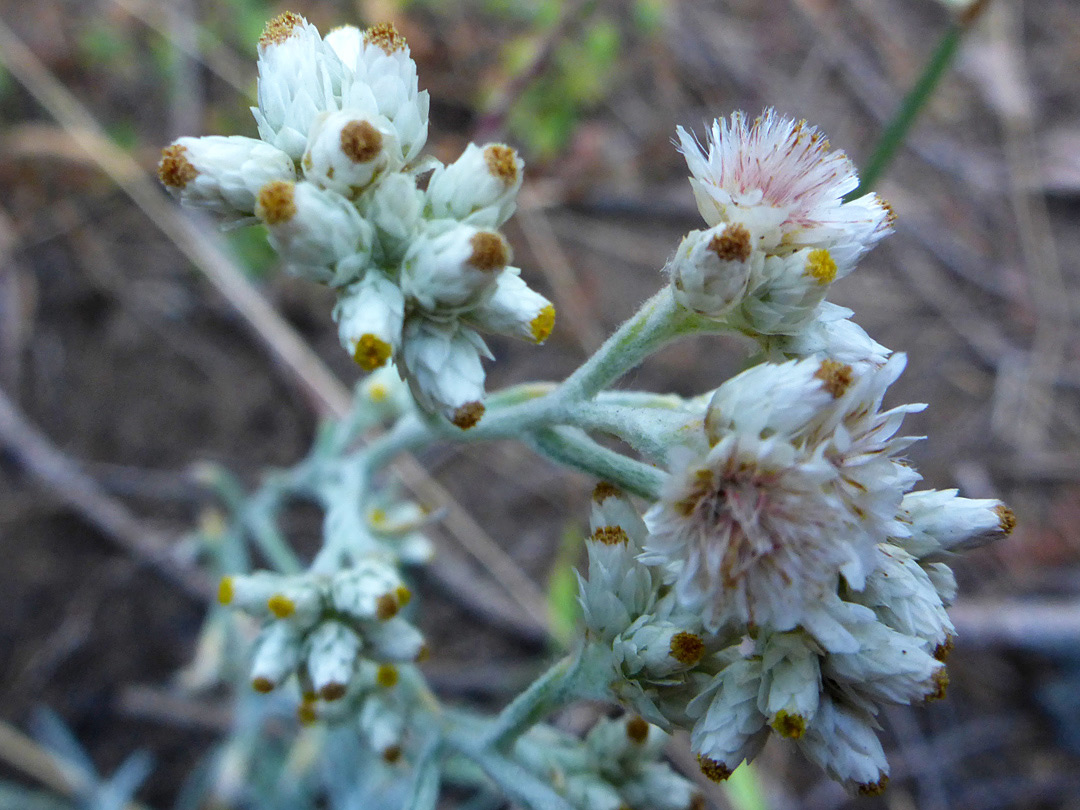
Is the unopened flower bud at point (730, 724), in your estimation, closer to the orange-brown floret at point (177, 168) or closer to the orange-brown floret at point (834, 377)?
the orange-brown floret at point (834, 377)

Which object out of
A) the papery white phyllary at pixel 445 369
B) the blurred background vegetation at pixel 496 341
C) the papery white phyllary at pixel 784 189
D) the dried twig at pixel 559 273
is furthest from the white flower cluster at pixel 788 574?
the dried twig at pixel 559 273

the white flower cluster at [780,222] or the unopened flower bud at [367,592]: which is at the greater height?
the white flower cluster at [780,222]

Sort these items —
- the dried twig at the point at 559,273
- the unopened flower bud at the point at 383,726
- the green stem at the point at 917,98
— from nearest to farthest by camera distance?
the unopened flower bud at the point at 383,726 → the green stem at the point at 917,98 → the dried twig at the point at 559,273

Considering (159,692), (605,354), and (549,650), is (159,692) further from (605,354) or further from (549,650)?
(605,354)

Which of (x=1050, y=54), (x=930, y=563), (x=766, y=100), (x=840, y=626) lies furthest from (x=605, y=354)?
(x=1050, y=54)

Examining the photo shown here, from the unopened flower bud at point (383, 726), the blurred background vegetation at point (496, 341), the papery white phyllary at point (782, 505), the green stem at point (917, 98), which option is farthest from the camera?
the blurred background vegetation at point (496, 341)

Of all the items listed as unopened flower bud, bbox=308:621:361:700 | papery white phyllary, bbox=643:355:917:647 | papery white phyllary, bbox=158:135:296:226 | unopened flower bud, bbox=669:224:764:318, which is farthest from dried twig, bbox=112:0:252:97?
papery white phyllary, bbox=643:355:917:647
